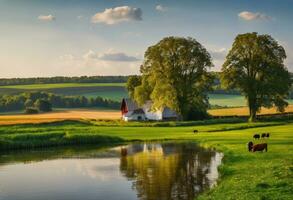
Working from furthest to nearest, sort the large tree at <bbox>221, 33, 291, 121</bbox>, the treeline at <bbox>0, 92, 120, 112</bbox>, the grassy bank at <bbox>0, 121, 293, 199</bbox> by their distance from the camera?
the treeline at <bbox>0, 92, 120, 112</bbox>
the large tree at <bbox>221, 33, 291, 121</bbox>
the grassy bank at <bbox>0, 121, 293, 199</bbox>

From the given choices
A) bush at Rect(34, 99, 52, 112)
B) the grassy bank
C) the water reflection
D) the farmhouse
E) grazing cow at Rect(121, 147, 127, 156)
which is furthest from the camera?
bush at Rect(34, 99, 52, 112)

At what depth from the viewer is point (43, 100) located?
169 metres

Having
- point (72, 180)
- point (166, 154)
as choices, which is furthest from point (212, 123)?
point (72, 180)

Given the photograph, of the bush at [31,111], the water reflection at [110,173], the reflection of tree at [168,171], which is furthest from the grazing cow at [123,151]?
the bush at [31,111]

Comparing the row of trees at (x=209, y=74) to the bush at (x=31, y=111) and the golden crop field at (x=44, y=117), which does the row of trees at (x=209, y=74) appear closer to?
the golden crop field at (x=44, y=117)

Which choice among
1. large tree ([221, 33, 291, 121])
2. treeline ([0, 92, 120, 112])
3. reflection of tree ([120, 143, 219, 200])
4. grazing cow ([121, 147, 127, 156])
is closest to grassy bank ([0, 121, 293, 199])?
reflection of tree ([120, 143, 219, 200])

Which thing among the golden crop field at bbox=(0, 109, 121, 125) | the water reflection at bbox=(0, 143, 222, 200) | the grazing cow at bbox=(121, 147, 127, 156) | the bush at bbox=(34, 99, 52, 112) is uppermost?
the bush at bbox=(34, 99, 52, 112)

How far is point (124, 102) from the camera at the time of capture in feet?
458

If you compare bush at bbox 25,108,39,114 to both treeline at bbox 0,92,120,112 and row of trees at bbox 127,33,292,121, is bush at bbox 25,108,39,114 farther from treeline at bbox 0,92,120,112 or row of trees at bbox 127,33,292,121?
row of trees at bbox 127,33,292,121

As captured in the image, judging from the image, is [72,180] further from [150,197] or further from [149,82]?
[149,82]

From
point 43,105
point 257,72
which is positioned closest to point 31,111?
point 43,105

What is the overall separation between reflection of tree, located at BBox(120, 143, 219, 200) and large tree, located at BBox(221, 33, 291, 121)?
51.1 m

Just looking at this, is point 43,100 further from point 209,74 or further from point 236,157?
point 236,157

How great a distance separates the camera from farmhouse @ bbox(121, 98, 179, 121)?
129 m
